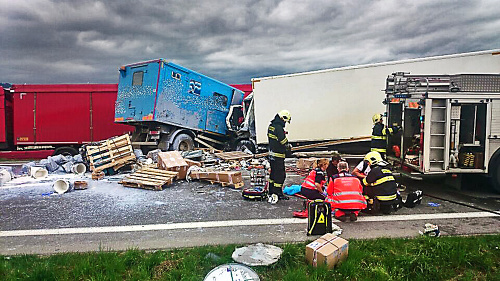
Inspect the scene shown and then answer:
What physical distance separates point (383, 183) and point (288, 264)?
2.67 metres

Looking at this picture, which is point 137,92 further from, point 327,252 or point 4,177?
point 327,252

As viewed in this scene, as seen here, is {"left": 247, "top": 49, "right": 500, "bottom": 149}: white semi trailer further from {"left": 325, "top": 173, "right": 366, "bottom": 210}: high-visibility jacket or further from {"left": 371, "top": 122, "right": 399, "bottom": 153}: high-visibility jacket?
{"left": 325, "top": 173, "right": 366, "bottom": 210}: high-visibility jacket

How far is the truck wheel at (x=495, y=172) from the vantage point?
6719mm

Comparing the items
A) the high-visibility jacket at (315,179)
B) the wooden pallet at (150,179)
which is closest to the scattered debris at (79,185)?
the wooden pallet at (150,179)

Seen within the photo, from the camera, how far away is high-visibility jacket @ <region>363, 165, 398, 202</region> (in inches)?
217

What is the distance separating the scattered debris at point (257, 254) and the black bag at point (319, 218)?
0.81 meters

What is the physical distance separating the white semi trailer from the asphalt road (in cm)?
425

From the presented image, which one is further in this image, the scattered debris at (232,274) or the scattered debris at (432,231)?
A: the scattered debris at (432,231)

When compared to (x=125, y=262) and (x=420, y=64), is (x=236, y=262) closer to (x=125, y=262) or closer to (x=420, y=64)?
(x=125, y=262)

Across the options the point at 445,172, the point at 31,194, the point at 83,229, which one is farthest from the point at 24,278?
the point at 445,172

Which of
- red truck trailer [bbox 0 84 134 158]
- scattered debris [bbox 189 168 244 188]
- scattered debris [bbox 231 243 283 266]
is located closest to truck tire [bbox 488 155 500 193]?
scattered debris [bbox 189 168 244 188]

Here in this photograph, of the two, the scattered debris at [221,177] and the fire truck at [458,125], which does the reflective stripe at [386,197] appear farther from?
the scattered debris at [221,177]

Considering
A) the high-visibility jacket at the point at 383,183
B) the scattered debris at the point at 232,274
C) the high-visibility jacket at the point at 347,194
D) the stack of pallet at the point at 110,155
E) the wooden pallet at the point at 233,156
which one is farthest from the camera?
the wooden pallet at the point at 233,156

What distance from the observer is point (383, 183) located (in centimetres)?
550
